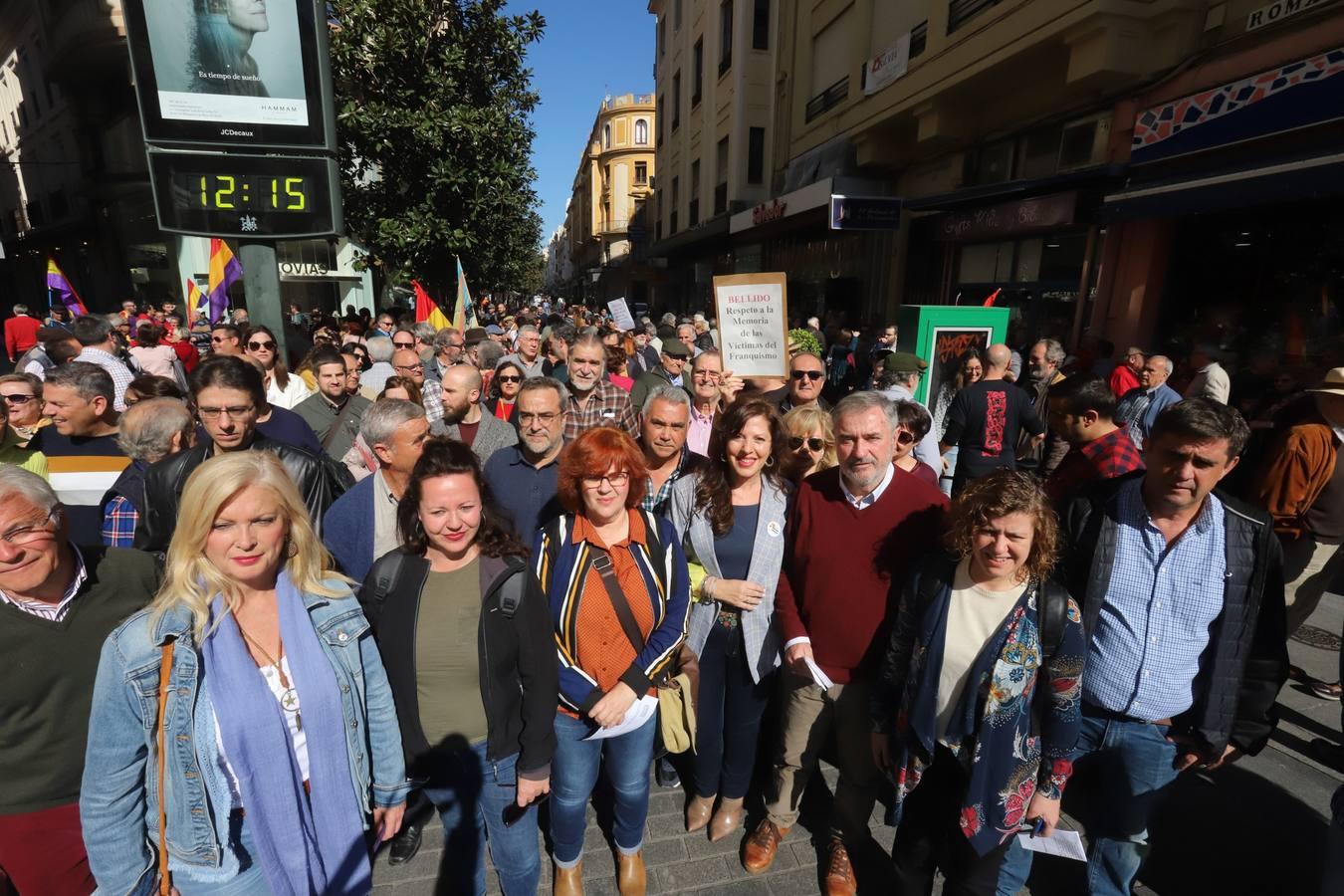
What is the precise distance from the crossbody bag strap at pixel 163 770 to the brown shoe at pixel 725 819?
2.07 meters

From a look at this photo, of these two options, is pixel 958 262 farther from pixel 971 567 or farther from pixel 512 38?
pixel 971 567

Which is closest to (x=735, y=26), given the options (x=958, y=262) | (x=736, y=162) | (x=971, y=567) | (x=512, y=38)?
(x=736, y=162)

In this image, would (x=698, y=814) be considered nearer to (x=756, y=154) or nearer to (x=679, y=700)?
(x=679, y=700)

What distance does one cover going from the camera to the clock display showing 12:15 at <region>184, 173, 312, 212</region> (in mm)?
5344

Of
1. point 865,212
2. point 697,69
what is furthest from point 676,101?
point 865,212

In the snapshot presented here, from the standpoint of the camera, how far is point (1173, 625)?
2123 mm

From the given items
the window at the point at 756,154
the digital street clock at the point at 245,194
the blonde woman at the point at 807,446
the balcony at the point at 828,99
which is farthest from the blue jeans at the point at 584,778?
the window at the point at 756,154

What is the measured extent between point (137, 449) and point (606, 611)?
8.13 ft

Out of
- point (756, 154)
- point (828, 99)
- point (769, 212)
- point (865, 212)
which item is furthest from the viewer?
point (756, 154)

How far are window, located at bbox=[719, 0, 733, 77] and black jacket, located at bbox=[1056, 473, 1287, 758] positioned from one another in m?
22.6

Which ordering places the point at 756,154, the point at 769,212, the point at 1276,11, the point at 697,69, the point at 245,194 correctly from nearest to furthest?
the point at 245,194, the point at 1276,11, the point at 769,212, the point at 756,154, the point at 697,69

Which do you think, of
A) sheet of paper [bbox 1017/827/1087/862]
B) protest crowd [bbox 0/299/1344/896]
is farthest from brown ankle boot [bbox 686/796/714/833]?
sheet of paper [bbox 1017/827/1087/862]

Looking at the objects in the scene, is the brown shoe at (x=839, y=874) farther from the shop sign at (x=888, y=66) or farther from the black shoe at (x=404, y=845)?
the shop sign at (x=888, y=66)

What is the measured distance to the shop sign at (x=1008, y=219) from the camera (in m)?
8.55
